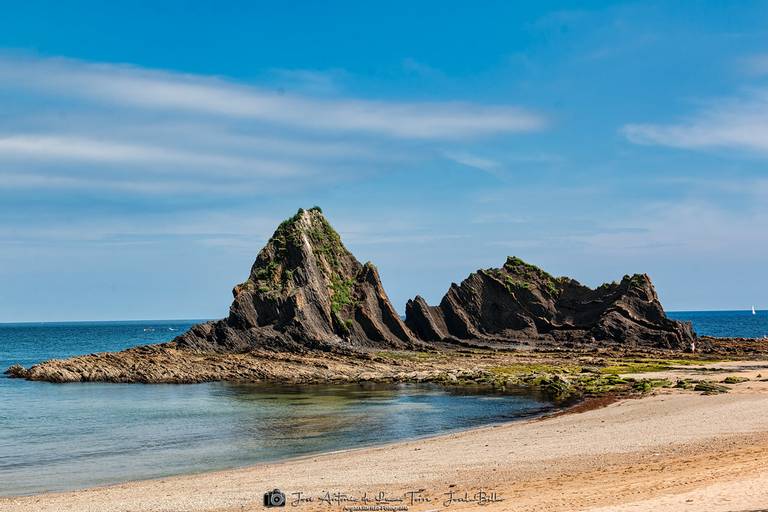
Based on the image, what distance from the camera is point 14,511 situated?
24.0 metres

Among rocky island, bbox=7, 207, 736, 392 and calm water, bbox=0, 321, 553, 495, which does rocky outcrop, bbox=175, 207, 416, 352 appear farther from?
calm water, bbox=0, 321, 553, 495

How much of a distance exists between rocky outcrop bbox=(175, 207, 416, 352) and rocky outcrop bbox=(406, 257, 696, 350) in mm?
8226

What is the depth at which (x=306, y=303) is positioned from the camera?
8819 cm

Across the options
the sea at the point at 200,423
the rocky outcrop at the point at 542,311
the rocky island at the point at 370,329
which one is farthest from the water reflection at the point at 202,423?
the rocky outcrop at the point at 542,311

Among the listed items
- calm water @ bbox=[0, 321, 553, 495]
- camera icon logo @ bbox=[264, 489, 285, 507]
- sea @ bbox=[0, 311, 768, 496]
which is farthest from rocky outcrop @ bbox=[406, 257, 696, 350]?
camera icon logo @ bbox=[264, 489, 285, 507]

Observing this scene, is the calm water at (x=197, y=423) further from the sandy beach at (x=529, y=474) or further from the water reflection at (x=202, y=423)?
the sandy beach at (x=529, y=474)

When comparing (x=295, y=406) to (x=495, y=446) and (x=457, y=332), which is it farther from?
(x=457, y=332)

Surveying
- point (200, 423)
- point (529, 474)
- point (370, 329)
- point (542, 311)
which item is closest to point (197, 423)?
point (200, 423)

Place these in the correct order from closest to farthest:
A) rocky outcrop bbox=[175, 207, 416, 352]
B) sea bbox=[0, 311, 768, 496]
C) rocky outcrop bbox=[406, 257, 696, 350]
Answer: sea bbox=[0, 311, 768, 496] < rocky outcrop bbox=[175, 207, 416, 352] < rocky outcrop bbox=[406, 257, 696, 350]

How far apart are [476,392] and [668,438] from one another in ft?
90.7

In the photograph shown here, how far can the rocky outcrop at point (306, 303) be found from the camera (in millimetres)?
84375

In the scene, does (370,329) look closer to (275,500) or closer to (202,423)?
(202,423)

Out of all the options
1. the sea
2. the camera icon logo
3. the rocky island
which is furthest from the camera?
the rocky island

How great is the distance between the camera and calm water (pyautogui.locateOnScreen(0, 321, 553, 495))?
3266 centimetres
